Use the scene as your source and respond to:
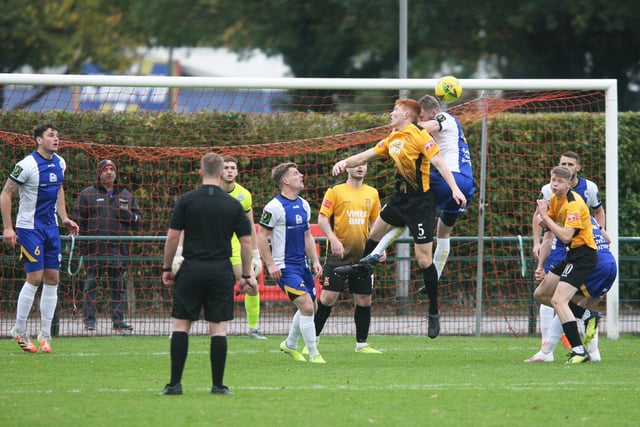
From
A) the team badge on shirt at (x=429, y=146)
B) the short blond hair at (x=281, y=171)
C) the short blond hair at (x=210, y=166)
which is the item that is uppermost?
the team badge on shirt at (x=429, y=146)

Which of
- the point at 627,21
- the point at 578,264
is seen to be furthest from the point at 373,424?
the point at 627,21

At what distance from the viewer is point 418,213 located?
449 inches

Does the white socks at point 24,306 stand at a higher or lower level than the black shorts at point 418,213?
lower

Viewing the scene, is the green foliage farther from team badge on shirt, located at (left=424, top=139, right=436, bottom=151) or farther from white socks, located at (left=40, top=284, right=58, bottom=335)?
team badge on shirt, located at (left=424, top=139, right=436, bottom=151)

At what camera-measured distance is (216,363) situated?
859 cm

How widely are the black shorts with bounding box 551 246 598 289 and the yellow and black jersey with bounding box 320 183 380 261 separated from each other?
2543 mm

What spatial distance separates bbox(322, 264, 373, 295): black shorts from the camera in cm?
1219

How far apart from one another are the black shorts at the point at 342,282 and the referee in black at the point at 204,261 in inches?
141

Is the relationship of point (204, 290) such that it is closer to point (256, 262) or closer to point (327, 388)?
point (327, 388)

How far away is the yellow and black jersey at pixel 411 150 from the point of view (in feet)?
36.2

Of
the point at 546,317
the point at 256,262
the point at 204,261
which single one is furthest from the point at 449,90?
the point at 204,261

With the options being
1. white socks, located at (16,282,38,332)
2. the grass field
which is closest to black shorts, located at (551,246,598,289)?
the grass field

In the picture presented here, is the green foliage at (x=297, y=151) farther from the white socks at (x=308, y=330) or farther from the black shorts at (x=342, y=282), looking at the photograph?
the white socks at (x=308, y=330)

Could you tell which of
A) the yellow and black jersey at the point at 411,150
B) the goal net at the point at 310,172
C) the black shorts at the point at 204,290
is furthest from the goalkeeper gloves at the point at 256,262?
the goal net at the point at 310,172
